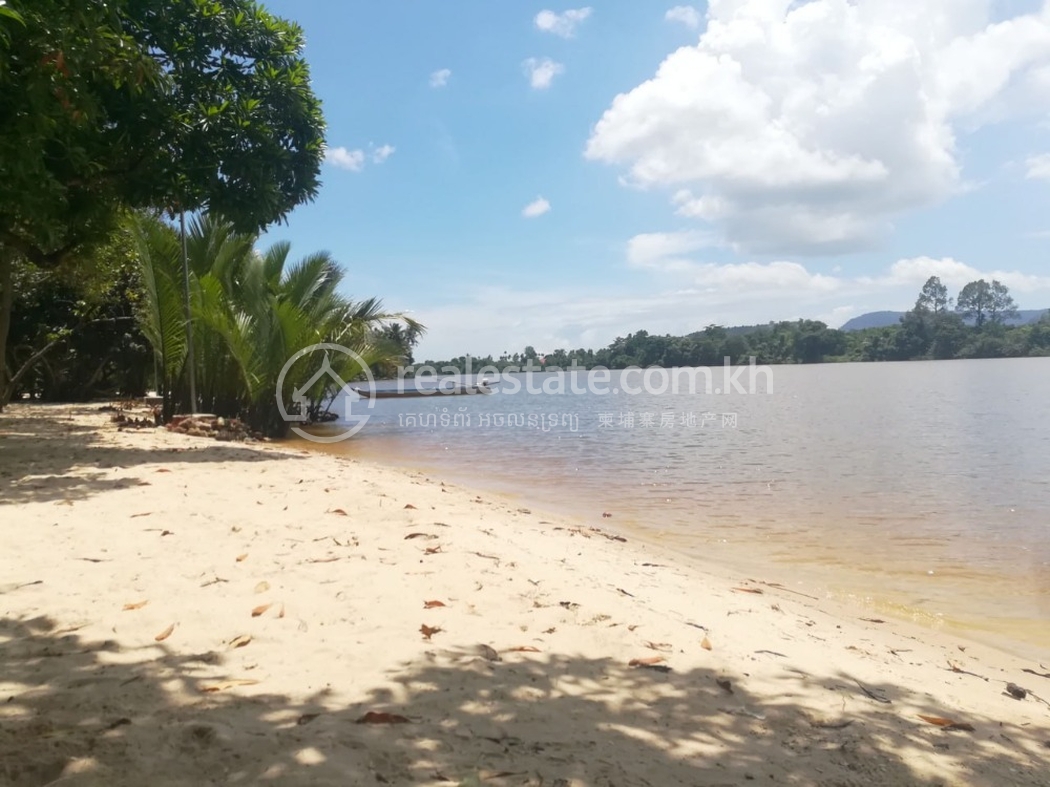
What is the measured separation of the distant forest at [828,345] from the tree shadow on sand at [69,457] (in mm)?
62707

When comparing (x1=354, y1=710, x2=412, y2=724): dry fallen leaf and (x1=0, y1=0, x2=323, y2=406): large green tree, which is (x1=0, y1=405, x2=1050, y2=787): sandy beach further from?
(x1=0, y1=0, x2=323, y2=406): large green tree

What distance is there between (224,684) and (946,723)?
2528 millimetres

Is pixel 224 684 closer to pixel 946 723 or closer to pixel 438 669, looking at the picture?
pixel 438 669

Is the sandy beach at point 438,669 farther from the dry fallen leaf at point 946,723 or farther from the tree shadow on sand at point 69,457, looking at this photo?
the tree shadow on sand at point 69,457

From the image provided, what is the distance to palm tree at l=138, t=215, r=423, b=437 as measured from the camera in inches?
481

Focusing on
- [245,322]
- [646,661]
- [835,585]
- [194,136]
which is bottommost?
[835,585]

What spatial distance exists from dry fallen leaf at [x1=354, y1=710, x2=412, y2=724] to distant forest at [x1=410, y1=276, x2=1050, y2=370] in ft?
231

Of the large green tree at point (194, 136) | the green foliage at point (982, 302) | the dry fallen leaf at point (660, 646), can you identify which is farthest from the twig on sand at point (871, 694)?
the green foliage at point (982, 302)

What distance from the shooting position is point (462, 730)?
7.47 ft

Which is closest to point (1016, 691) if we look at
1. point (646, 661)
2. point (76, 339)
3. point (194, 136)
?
point (646, 661)

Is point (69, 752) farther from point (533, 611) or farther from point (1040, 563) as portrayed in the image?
point (1040, 563)

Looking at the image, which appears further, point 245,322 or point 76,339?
point 76,339

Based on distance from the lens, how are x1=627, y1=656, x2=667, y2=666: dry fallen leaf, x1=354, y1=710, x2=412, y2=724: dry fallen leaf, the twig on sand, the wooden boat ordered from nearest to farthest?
1. x1=354, y1=710, x2=412, y2=724: dry fallen leaf
2. the twig on sand
3. x1=627, y1=656, x2=667, y2=666: dry fallen leaf
4. the wooden boat

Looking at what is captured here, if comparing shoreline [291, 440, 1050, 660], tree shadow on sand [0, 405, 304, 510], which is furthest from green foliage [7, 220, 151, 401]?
shoreline [291, 440, 1050, 660]
